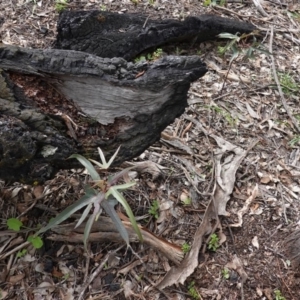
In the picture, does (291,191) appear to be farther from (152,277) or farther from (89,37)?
(89,37)

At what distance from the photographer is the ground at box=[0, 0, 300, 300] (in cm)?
212

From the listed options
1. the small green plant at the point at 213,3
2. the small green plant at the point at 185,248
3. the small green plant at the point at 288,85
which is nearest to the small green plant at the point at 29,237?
the small green plant at the point at 185,248

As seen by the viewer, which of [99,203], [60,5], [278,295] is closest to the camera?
[99,203]

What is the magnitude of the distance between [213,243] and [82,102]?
103 centimetres

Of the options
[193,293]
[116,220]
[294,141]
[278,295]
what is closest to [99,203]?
[116,220]

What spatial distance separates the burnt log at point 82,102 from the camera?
1813 millimetres

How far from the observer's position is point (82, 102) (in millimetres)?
1962

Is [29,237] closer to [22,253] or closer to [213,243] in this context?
[22,253]

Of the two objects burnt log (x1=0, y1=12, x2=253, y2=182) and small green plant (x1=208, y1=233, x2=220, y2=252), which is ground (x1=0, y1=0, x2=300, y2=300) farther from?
burnt log (x1=0, y1=12, x2=253, y2=182)

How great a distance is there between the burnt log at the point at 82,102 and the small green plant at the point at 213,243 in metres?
0.68

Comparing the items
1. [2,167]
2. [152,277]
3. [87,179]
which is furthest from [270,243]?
[2,167]

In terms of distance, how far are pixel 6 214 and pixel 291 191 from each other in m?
1.68

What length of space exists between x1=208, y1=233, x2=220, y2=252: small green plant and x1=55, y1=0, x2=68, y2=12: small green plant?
7.95 feet

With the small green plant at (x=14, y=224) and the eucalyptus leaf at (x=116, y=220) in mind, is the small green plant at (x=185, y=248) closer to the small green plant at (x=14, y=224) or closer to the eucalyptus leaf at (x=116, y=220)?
the eucalyptus leaf at (x=116, y=220)
